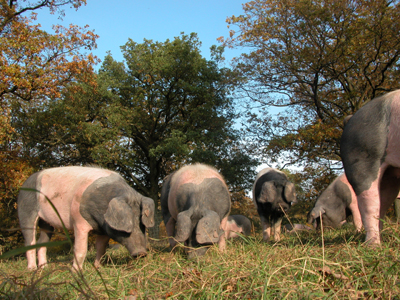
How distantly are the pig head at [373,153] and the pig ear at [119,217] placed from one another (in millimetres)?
3371

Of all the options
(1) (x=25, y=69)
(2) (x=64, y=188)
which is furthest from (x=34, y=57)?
(2) (x=64, y=188)

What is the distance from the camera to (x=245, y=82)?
18562 mm

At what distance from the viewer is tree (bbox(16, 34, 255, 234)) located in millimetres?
19172

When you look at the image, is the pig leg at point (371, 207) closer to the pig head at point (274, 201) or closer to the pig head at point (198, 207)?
the pig head at point (198, 207)

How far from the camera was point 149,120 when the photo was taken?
75.9ft

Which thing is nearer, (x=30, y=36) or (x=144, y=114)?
(x=30, y=36)

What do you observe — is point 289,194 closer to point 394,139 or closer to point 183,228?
Result: point 183,228

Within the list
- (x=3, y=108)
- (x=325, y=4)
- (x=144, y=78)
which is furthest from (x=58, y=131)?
(x=325, y=4)

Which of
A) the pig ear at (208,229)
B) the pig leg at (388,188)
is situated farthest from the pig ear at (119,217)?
the pig leg at (388,188)

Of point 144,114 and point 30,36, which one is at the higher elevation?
point 30,36

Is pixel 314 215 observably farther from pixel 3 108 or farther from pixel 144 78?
pixel 144 78

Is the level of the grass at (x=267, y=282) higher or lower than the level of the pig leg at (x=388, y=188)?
lower

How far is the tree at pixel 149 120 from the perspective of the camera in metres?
19.2

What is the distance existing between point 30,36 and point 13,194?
21.1 ft
